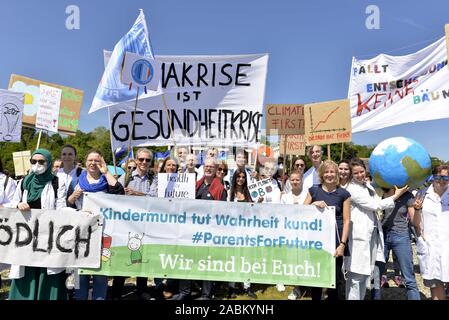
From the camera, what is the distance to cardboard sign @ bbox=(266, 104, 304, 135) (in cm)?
759

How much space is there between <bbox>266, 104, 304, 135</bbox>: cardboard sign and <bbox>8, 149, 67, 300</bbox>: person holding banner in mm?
4324

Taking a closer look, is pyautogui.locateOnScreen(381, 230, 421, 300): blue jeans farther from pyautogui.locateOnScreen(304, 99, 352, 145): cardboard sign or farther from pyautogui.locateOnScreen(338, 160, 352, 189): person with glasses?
pyautogui.locateOnScreen(304, 99, 352, 145): cardboard sign

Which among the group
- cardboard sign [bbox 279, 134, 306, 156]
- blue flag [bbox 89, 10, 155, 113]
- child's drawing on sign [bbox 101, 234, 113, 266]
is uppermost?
blue flag [bbox 89, 10, 155, 113]

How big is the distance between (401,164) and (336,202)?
3.15ft

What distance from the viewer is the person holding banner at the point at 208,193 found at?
5.02m

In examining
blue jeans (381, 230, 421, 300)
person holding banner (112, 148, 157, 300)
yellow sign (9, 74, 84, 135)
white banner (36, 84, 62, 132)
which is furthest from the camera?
yellow sign (9, 74, 84, 135)

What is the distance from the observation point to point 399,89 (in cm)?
739

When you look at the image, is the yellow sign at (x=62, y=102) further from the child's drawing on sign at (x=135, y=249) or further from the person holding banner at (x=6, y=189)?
the child's drawing on sign at (x=135, y=249)

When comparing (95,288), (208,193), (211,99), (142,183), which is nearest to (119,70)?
(211,99)

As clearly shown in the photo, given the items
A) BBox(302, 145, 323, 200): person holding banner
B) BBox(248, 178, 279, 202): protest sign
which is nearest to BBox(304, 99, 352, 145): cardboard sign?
BBox(302, 145, 323, 200): person holding banner

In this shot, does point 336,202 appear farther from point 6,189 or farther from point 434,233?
point 6,189
